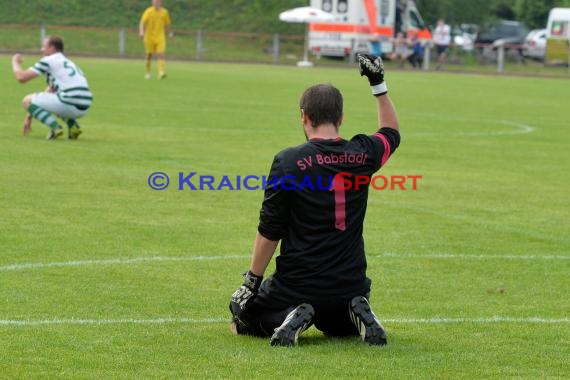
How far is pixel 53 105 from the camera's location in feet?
60.3

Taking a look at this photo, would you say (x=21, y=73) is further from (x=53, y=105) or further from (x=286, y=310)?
(x=286, y=310)

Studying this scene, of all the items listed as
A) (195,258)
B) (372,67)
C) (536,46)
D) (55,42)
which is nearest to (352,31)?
(536,46)

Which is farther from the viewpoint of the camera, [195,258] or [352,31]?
[352,31]

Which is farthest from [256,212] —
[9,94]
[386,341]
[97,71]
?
[97,71]

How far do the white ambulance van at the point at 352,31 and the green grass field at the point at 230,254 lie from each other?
35.0 m

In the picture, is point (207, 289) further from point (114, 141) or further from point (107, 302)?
point (114, 141)

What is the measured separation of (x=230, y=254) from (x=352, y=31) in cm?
4964

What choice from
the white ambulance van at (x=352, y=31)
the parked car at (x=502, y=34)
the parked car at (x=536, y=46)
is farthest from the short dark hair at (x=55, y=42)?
the parked car at (x=502, y=34)

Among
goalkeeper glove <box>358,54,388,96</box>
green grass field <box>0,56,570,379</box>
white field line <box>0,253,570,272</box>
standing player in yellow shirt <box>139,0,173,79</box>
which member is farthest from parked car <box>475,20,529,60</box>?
goalkeeper glove <box>358,54,388,96</box>

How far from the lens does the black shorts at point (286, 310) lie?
23.3 feet

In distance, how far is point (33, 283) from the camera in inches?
348

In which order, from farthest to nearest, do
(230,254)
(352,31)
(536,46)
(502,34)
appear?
(502,34) < (536,46) < (352,31) < (230,254)

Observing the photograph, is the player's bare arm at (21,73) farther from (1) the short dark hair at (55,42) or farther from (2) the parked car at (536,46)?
(2) the parked car at (536,46)

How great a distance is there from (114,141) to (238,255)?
30.0 feet
